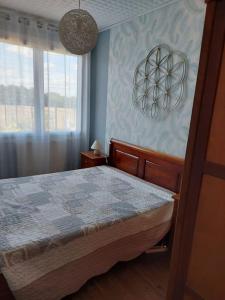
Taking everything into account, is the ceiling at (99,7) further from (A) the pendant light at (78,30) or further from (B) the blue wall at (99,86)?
(A) the pendant light at (78,30)

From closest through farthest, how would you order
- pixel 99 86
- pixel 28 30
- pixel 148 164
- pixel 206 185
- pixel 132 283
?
pixel 206 185
pixel 132 283
pixel 148 164
pixel 28 30
pixel 99 86

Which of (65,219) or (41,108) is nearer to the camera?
(65,219)

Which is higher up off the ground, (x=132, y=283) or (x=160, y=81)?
(x=160, y=81)

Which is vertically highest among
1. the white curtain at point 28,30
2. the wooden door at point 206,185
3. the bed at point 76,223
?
the white curtain at point 28,30

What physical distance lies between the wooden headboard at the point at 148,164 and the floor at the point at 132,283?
2.71 ft

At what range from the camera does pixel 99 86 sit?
3.75 meters

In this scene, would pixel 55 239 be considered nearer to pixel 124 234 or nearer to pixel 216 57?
pixel 124 234

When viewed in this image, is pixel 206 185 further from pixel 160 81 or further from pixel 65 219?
pixel 160 81

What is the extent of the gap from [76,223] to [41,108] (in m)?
2.24

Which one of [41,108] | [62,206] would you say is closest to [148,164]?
[62,206]

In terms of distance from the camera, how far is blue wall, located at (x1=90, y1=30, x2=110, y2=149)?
11.6 ft

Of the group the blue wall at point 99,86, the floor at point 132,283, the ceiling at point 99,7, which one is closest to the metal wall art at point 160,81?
the ceiling at point 99,7

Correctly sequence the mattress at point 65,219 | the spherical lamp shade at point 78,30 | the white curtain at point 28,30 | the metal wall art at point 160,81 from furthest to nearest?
the white curtain at point 28,30 → the metal wall art at point 160,81 → the spherical lamp shade at point 78,30 → the mattress at point 65,219

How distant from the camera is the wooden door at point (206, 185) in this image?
0.69 meters
